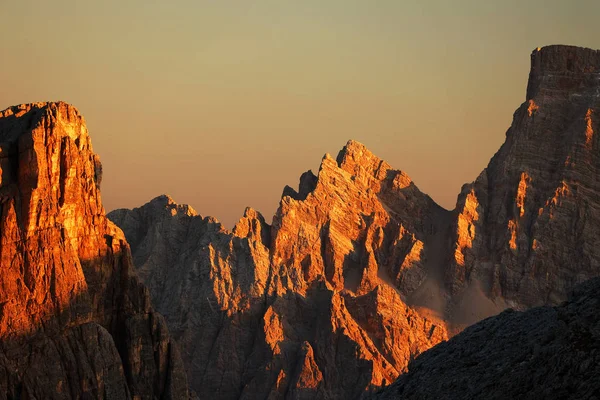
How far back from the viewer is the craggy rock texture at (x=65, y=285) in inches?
3536

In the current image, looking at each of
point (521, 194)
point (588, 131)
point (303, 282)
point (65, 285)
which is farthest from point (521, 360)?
point (521, 194)

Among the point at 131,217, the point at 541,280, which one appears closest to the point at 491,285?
the point at 541,280

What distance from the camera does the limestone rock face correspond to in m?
175

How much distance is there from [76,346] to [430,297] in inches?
3813

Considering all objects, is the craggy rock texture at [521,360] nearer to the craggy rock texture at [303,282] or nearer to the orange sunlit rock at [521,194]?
the craggy rock texture at [303,282]

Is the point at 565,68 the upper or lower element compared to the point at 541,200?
upper

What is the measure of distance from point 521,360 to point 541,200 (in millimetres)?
139830

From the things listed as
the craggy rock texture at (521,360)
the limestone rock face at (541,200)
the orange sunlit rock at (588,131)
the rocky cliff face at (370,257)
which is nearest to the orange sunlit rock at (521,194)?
the limestone rock face at (541,200)

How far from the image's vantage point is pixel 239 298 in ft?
537

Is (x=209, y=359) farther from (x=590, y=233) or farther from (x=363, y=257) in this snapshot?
(x=590, y=233)

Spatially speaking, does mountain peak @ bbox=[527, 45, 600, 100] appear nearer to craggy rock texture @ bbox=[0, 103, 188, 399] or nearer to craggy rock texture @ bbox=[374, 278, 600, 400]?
craggy rock texture @ bbox=[0, 103, 188, 399]

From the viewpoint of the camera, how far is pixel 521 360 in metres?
42.1

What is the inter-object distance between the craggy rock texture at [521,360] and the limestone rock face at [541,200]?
127 m

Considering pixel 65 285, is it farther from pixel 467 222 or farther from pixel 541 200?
pixel 467 222
